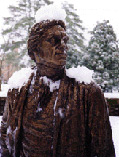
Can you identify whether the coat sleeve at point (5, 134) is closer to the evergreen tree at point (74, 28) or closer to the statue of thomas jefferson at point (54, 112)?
the statue of thomas jefferson at point (54, 112)

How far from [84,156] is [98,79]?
8.97 meters

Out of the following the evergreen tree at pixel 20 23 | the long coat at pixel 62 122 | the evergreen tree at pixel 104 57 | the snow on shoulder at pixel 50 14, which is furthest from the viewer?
the evergreen tree at pixel 20 23

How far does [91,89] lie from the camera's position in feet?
4.30

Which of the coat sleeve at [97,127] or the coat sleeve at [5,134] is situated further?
the coat sleeve at [5,134]

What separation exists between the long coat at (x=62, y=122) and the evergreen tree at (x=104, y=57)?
29.2 ft

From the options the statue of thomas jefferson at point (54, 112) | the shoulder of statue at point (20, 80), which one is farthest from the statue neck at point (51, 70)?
the shoulder of statue at point (20, 80)

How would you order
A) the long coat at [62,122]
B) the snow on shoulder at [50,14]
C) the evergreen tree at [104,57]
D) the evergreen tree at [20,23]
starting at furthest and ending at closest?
the evergreen tree at [20,23]
the evergreen tree at [104,57]
the snow on shoulder at [50,14]
the long coat at [62,122]

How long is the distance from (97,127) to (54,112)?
1.08 feet

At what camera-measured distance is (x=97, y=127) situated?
4.18ft

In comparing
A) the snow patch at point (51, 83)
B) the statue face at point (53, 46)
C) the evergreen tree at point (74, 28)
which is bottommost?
the snow patch at point (51, 83)

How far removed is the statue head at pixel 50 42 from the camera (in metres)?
1.32

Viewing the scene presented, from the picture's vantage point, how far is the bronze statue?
1.27 m

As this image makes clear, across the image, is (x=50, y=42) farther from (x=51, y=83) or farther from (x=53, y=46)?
(x=51, y=83)

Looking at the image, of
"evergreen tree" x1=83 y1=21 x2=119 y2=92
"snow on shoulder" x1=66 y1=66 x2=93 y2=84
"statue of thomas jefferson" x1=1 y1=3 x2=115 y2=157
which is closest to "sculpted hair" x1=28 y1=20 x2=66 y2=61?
"statue of thomas jefferson" x1=1 y1=3 x2=115 y2=157
